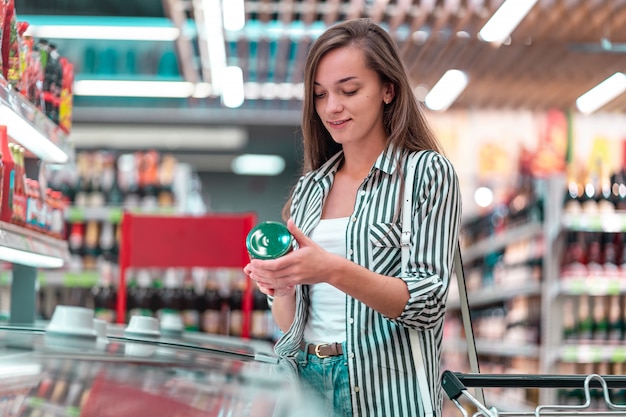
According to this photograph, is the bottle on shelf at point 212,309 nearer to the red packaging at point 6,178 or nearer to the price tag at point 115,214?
the price tag at point 115,214

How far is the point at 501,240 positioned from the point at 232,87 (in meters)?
3.51

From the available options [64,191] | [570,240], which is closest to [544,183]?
[570,240]

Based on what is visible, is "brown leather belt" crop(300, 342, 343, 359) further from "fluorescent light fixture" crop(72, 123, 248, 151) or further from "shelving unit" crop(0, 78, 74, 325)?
"fluorescent light fixture" crop(72, 123, 248, 151)

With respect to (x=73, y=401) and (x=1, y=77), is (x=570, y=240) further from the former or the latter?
(x=73, y=401)

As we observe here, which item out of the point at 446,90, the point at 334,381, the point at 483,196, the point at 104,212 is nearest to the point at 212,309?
the point at 104,212

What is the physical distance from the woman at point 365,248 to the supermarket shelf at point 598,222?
152 inches

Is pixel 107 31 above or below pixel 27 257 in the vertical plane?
above

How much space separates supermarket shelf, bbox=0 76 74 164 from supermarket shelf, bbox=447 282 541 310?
3964 mm

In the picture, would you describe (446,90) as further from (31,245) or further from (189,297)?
(31,245)

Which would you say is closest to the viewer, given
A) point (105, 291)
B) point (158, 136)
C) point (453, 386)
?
point (453, 386)

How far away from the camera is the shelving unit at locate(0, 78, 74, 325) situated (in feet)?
7.66

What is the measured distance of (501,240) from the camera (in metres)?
7.74

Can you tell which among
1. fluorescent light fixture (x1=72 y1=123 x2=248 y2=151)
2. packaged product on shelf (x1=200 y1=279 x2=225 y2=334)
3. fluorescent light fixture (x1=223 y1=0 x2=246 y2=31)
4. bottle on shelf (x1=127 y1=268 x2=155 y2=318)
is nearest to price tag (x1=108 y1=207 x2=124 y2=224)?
bottle on shelf (x1=127 y1=268 x2=155 y2=318)

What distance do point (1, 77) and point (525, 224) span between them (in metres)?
5.36
